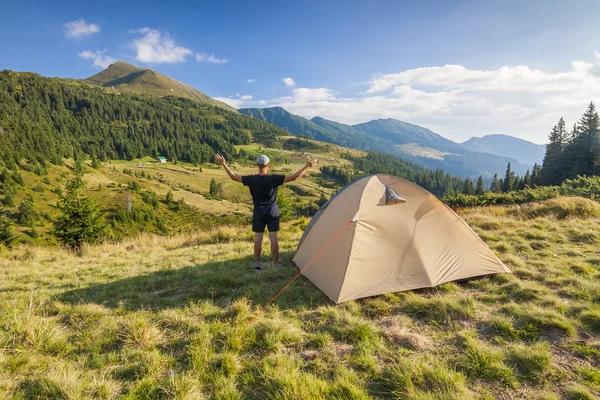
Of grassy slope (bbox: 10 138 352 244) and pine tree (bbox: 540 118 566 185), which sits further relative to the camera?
grassy slope (bbox: 10 138 352 244)

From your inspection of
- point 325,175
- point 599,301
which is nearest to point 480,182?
point 325,175

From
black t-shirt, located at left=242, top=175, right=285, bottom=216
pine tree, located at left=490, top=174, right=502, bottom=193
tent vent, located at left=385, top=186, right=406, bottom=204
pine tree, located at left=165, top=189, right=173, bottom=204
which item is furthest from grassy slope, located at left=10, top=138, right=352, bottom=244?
pine tree, located at left=490, top=174, right=502, bottom=193

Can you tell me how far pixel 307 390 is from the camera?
3186 millimetres

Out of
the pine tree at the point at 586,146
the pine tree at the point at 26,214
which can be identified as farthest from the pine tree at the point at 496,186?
the pine tree at the point at 26,214

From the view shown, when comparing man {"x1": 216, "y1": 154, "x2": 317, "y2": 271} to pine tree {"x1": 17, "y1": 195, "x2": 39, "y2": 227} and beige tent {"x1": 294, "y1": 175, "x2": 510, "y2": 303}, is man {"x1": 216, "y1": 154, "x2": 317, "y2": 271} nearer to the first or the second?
beige tent {"x1": 294, "y1": 175, "x2": 510, "y2": 303}

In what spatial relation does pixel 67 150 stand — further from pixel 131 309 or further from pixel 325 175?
pixel 131 309

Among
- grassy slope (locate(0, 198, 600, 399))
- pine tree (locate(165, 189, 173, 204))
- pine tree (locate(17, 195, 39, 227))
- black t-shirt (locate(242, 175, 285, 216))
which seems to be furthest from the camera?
pine tree (locate(165, 189, 173, 204))

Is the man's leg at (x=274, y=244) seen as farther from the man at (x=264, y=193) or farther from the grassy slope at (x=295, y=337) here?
the grassy slope at (x=295, y=337)

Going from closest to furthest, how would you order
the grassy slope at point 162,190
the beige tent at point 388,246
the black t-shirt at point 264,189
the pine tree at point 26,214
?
the beige tent at point 388,246 < the black t-shirt at point 264,189 < the pine tree at point 26,214 < the grassy slope at point 162,190

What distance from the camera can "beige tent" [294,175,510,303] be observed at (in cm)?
Answer: 608

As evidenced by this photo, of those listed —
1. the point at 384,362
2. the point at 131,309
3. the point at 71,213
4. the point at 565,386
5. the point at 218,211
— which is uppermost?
the point at 565,386

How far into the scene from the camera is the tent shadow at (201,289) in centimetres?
586

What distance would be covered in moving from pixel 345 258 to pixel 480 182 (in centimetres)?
12359

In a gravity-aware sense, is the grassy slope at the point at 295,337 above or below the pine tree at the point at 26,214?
above
